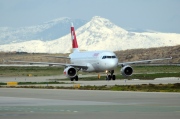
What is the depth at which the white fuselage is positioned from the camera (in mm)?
81750

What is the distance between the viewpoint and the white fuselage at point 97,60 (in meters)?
81.8

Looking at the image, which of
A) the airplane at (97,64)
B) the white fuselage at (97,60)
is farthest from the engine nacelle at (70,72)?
the white fuselage at (97,60)

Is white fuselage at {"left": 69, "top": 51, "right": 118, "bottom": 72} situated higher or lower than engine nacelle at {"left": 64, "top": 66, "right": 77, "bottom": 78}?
higher

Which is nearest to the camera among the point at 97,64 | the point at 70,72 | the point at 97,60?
the point at 70,72

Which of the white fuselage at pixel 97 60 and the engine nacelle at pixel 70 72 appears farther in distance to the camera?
the engine nacelle at pixel 70 72

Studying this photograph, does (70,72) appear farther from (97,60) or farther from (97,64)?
(97,60)

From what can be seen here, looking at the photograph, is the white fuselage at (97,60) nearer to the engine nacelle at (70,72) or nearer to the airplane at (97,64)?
the airplane at (97,64)

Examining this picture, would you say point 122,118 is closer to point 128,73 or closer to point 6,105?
point 6,105

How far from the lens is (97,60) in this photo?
84.6 metres

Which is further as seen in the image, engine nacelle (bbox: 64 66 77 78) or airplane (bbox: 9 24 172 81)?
engine nacelle (bbox: 64 66 77 78)

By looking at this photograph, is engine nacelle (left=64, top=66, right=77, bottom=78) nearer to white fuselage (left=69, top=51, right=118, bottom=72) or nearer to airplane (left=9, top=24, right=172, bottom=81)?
airplane (left=9, top=24, right=172, bottom=81)

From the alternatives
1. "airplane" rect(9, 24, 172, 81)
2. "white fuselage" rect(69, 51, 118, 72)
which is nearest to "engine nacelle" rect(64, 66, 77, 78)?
"airplane" rect(9, 24, 172, 81)

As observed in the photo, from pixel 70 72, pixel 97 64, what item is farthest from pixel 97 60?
pixel 70 72

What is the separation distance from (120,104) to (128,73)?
1951 inches
